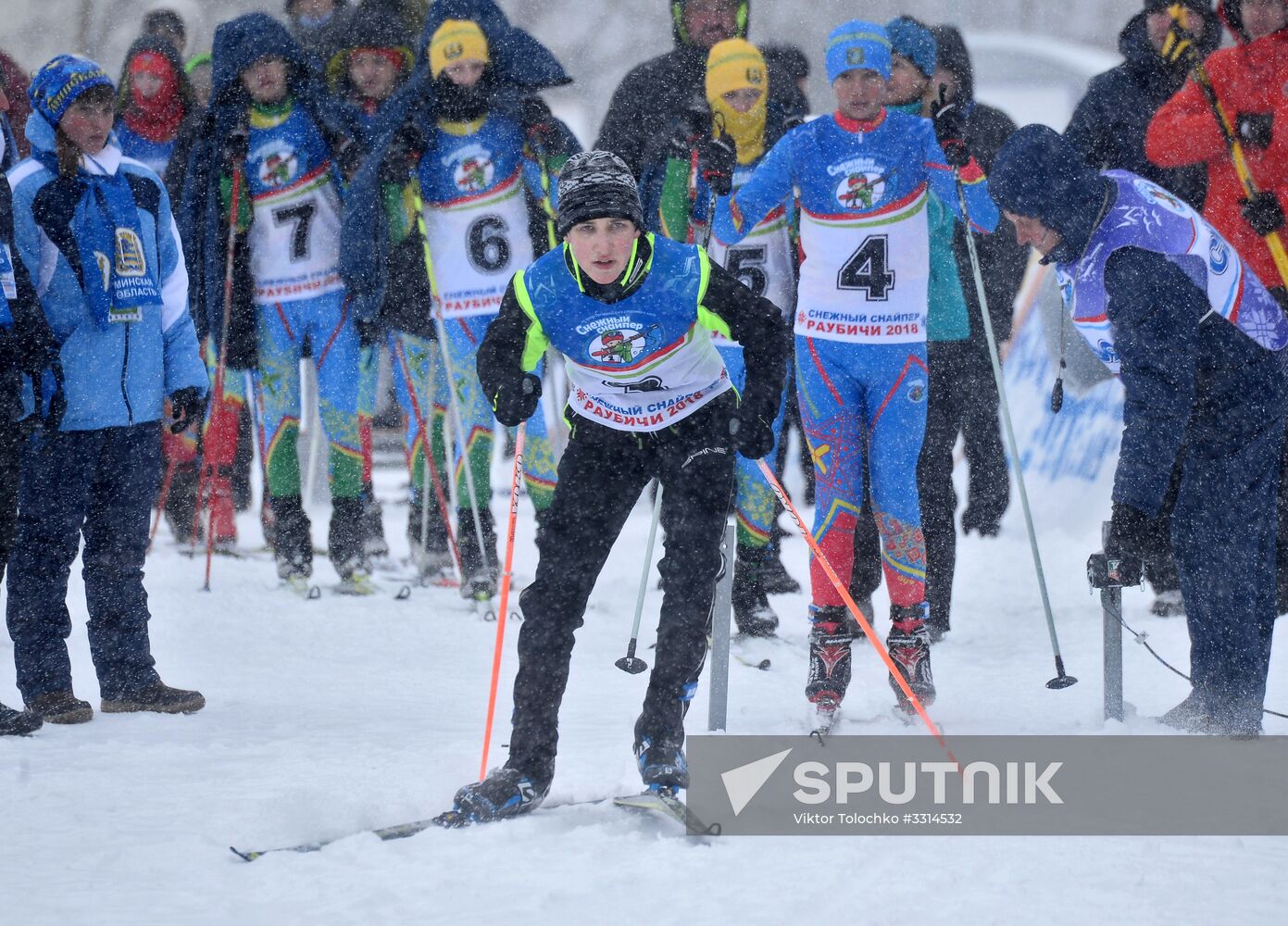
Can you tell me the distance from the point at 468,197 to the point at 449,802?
3524mm

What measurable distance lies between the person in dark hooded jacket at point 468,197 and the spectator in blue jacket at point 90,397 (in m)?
1.73

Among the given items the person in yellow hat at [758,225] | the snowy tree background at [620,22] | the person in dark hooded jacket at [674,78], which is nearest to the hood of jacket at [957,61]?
the person in dark hooded jacket at [674,78]

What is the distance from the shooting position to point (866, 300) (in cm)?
509

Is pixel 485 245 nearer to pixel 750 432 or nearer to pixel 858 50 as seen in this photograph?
pixel 858 50

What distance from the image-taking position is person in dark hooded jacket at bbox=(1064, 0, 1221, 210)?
6234mm

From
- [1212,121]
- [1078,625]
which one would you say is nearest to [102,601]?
[1078,625]

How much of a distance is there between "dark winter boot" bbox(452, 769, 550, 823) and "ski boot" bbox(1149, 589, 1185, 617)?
3.44 m

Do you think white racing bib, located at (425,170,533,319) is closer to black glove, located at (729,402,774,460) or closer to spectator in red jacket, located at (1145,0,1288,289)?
spectator in red jacket, located at (1145,0,1288,289)

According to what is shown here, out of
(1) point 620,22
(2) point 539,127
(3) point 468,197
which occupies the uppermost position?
(1) point 620,22

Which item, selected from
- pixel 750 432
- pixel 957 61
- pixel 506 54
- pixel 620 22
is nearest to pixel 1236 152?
pixel 957 61

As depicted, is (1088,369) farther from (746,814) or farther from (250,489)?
→ (250,489)

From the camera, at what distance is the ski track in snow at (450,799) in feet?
10.5

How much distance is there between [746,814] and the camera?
382 centimetres

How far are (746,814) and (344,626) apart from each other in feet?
9.76
